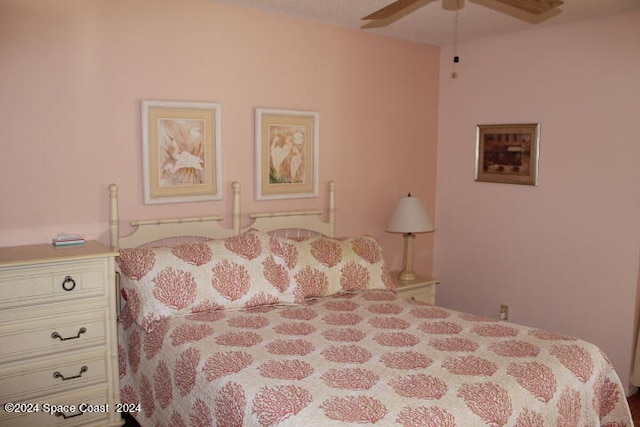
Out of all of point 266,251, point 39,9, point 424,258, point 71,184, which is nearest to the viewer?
point 39,9

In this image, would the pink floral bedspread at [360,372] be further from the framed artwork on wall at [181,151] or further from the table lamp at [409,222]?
the table lamp at [409,222]

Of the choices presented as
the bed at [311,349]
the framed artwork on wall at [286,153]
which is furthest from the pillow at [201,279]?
the framed artwork on wall at [286,153]

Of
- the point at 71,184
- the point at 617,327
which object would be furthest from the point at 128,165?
the point at 617,327

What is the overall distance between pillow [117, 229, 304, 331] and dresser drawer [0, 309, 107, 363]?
0.19m

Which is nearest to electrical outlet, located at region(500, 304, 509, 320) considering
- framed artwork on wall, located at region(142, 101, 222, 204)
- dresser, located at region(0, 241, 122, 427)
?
framed artwork on wall, located at region(142, 101, 222, 204)

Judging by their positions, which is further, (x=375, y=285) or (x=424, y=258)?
(x=424, y=258)

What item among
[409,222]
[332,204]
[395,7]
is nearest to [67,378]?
[332,204]

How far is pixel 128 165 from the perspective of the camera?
301 cm

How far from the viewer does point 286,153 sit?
358cm

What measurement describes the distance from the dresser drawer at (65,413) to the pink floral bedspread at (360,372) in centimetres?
15

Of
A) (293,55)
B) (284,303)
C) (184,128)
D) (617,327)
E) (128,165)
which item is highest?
(293,55)

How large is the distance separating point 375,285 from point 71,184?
1.79 m

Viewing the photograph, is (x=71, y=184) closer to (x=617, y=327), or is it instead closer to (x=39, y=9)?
(x=39, y=9)

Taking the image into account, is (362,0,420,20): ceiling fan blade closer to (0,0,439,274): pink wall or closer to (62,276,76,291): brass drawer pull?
(0,0,439,274): pink wall
